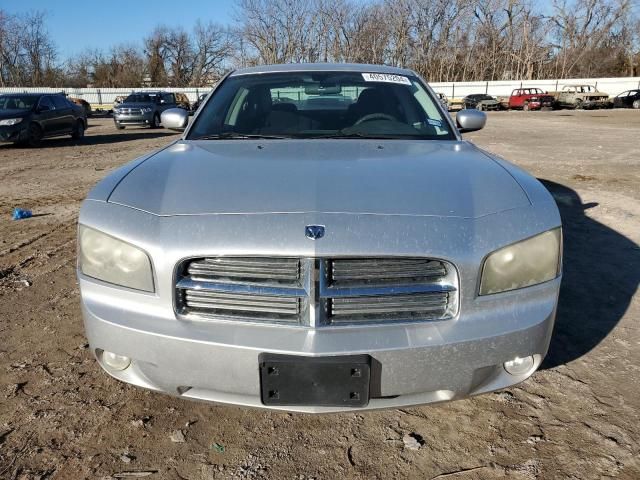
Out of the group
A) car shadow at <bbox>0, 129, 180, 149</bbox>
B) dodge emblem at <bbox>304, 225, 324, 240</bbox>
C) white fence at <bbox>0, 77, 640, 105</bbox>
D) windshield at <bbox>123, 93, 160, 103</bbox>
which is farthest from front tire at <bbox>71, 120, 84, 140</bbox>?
white fence at <bbox>0, 77, 640, 105</bbox>

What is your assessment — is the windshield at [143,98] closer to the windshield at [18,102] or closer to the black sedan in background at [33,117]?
the black sedan in background at [33,117]

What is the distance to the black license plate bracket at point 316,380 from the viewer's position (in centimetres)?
165

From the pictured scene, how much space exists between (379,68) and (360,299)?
7.93 ft

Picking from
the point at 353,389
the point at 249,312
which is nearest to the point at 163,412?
the point at 249,312

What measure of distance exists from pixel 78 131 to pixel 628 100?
118ft

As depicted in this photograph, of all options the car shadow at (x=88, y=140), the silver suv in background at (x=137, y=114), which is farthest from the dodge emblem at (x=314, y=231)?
the silver suv in background at (x=137, y=114)

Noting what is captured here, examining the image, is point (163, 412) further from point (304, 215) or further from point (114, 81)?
point (114, 81)

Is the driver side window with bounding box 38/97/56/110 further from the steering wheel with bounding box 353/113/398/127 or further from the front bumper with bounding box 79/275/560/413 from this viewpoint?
the front bumper with bounding box 79/275/560/413

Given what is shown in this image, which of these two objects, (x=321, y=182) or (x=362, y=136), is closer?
(x=321, y=182)

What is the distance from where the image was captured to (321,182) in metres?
2.04

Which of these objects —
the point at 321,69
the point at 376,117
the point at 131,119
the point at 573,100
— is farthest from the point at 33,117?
the point at 573,100

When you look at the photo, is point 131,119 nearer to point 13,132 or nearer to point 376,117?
point 13,132

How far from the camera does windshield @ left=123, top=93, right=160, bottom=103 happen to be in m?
21.1

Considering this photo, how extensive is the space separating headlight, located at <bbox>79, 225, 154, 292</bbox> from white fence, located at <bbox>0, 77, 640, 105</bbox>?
4544 cm
